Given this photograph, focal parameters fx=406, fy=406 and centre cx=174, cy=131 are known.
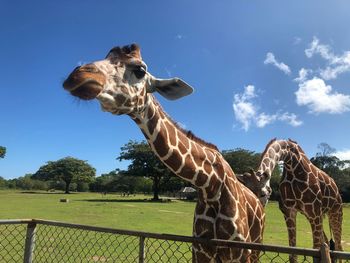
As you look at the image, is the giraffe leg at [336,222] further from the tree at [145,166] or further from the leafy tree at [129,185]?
the leafy tree at [129,185]

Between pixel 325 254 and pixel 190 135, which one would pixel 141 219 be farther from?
pixel 325 254

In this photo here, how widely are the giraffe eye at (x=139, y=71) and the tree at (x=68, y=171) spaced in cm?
10379

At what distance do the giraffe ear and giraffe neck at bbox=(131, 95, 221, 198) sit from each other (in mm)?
145

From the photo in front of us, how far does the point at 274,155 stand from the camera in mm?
8953

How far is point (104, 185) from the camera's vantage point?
113 m

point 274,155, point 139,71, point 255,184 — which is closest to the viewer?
point 139,71

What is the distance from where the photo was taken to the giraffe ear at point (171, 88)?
3.83 m

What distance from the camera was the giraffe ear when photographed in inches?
151

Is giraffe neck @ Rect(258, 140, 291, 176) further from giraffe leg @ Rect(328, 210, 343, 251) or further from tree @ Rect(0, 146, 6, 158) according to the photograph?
tree @ Rect(0, 146, 6, 158)

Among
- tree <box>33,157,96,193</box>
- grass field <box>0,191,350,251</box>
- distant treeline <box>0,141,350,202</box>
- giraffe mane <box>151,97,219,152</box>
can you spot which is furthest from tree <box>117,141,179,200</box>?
giraffe mane <box>151,97,219,152</box>

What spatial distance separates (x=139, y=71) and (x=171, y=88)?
0.34 m

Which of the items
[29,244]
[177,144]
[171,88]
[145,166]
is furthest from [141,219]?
[145,166]

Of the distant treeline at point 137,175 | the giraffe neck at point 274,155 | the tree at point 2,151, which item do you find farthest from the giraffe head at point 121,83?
the tree at point 2,151

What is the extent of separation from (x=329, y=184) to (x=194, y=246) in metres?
6.97
